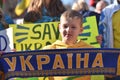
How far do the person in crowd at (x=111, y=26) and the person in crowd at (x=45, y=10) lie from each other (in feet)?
2.30

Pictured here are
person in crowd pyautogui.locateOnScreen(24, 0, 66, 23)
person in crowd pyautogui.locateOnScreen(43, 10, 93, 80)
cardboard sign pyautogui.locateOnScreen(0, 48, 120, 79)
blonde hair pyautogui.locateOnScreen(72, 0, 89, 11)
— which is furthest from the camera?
blonde hair pyautogui.locateOnScreen(72, 0, 89, 11)

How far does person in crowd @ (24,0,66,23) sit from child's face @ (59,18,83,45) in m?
1.26

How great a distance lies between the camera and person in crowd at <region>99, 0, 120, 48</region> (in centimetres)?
766

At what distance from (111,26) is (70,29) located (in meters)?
1.12

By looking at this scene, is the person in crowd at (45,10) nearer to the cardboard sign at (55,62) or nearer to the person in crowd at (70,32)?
the person in crowd at (70,32)

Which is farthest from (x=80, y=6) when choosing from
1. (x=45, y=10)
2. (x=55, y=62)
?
(x=55, y=62)

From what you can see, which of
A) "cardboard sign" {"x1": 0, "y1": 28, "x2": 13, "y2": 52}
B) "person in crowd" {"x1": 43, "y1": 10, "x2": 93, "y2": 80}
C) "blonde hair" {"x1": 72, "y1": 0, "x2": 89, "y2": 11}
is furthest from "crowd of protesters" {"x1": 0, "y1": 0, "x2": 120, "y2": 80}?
"blonde hair" {"x1": 72, "y1": 0, "x2": 89, "y2": 11}

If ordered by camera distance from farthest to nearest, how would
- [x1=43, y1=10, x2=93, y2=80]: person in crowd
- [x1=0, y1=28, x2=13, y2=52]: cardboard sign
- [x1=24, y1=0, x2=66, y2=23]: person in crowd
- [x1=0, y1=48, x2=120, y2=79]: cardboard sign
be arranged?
[x1=24, y1=0, x2=66, y2=23]: person in crowd → [x1=0, y1=28, x2=13, y2=52]: cardboard sign → [x1=43, y1=10, x2=93, y2=80]: person in crowd → [x1=0, y1=48, x2=120, y2=79]: cardboard sign

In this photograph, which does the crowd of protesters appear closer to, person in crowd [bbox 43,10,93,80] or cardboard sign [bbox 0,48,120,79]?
person in crowd [bbox 43,10,93,80]

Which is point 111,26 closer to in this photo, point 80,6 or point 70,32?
point 70,32

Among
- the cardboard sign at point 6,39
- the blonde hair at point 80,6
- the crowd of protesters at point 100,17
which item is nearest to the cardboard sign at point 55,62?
the cardboard sign at point 6,39

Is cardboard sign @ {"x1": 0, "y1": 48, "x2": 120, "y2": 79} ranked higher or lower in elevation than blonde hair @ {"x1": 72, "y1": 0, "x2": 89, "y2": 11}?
lower

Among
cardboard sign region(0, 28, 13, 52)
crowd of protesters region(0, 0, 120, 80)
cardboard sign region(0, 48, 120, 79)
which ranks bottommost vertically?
cardboard sign region(0, 48, 120, 79)

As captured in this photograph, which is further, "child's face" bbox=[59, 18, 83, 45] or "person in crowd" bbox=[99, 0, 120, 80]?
"person in crowd" bbox=[99, 0, 120, 80]
